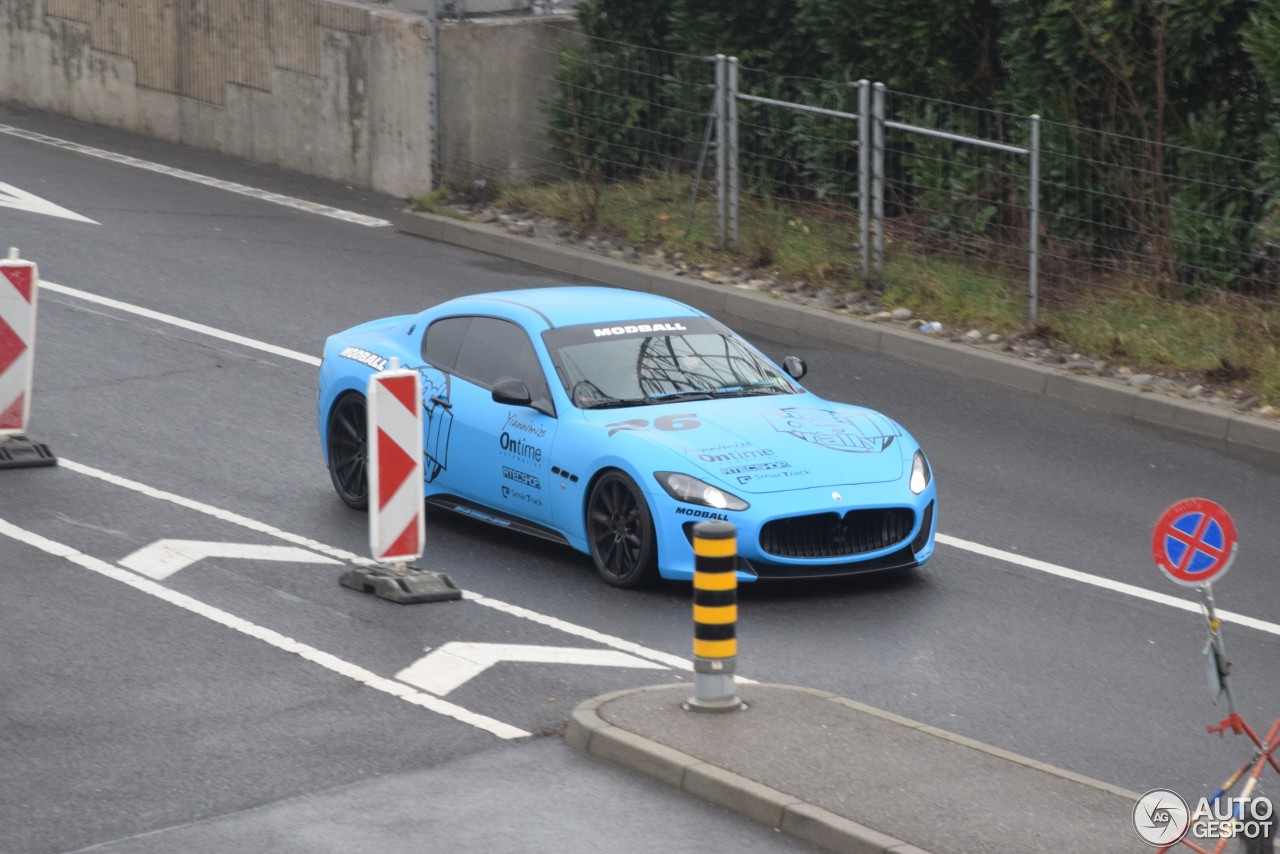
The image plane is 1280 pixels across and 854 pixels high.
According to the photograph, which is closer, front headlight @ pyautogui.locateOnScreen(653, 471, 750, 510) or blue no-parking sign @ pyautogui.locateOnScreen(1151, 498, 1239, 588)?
blue no-parking sign @ pyautogui.locateOnScreen(1151, 498, 1239, 588)

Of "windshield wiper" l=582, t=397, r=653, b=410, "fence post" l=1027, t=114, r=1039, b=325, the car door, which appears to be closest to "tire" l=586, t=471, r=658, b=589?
the car door

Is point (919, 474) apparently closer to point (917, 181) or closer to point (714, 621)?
point (714, 621)

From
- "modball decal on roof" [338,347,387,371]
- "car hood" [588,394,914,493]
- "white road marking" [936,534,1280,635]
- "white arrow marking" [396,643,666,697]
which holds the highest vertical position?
"modball decal on roof" [338,347,387,371]

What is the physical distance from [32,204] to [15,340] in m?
8.45

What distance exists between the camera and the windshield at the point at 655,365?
1141 centimetres

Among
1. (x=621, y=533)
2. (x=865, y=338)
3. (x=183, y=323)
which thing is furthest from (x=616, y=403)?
(x=183, y=323)

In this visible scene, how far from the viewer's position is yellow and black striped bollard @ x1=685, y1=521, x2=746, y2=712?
8594 mm

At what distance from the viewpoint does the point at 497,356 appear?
1188 cm

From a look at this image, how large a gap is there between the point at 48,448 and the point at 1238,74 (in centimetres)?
1048

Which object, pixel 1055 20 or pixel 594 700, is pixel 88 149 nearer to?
pixel 1055 20

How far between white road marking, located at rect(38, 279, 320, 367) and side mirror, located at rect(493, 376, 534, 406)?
15.2ft

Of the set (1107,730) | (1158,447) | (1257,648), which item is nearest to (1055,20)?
(1158,447)

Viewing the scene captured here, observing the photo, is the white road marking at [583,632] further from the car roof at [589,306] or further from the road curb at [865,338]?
the road curb at [865,338]

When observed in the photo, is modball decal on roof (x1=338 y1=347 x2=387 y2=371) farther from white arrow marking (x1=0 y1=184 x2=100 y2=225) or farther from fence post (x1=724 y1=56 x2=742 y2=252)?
white arrow marking (x1=0 y1=184 x2=100 y2=225)
